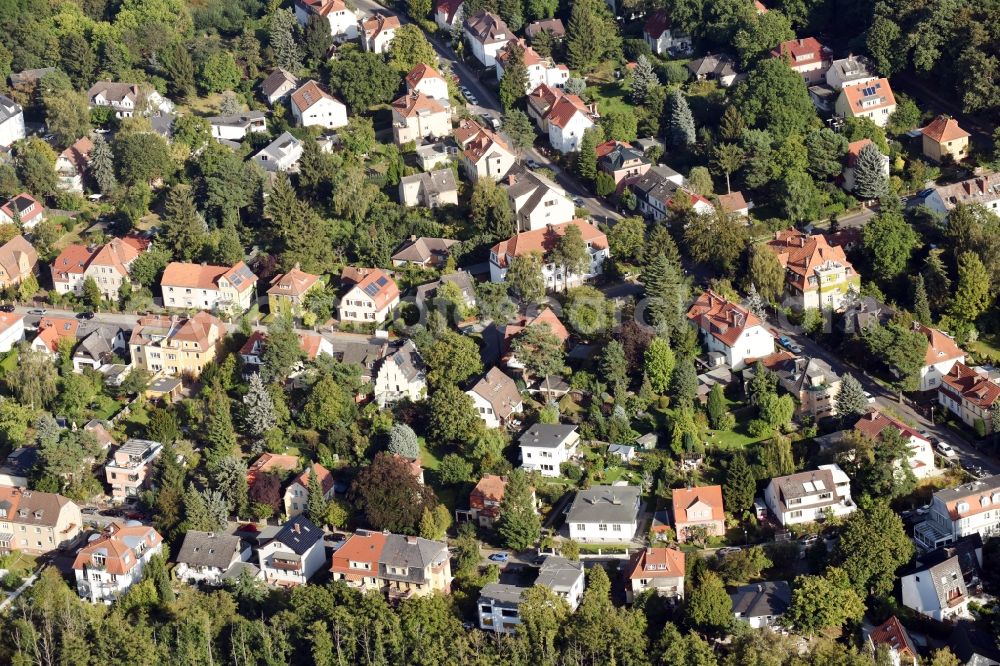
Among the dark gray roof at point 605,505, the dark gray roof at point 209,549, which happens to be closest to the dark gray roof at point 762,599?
the dark gray roof at point 605,505

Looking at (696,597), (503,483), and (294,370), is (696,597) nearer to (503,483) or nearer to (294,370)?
(503,483)

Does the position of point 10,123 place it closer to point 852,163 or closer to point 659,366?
point 659,366

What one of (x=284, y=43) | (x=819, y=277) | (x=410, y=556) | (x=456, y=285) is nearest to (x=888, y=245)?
(x=819, y=277)

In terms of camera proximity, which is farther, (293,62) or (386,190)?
(293,62)

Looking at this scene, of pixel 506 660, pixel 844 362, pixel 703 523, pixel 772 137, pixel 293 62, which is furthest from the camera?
pixel 293 62

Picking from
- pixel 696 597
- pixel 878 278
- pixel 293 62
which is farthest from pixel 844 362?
pixel 293 62

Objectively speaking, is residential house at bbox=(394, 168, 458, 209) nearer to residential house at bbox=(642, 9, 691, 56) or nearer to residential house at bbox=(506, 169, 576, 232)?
residential house at bbox=(506, 169, 576, 232)

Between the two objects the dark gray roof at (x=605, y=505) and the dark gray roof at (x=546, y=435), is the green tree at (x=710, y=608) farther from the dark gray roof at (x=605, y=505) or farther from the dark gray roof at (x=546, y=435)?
the dark gray roof at (x=546, y=435)
